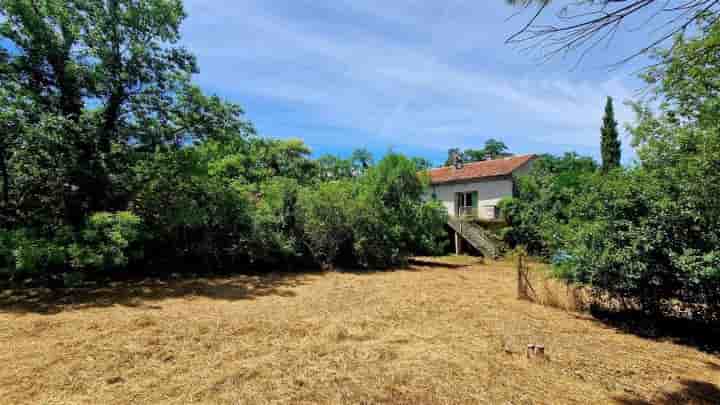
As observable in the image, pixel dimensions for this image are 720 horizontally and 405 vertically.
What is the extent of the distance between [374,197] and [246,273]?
18.8 ft

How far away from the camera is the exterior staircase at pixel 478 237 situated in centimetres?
1739

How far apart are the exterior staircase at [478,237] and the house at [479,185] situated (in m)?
2.64

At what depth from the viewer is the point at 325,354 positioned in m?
4.40

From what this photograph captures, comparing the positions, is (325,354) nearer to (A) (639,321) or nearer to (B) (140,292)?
(A) (639,321)

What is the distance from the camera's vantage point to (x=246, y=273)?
446 inches

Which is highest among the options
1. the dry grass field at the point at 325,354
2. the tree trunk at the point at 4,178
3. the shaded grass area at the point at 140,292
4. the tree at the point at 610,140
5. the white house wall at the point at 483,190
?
the tree at the point at 610,140

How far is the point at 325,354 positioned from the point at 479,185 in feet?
68.8

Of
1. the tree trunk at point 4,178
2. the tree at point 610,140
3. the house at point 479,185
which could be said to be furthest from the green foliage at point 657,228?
the tree at point 610,140

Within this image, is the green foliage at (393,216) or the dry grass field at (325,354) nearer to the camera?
the dry grass field at (325,354)

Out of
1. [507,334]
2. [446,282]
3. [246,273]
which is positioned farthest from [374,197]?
[507,334]

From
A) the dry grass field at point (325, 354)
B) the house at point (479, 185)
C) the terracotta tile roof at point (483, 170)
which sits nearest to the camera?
the dry grass field at point (325, 354)

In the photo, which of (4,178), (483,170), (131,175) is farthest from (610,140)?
(4,178)

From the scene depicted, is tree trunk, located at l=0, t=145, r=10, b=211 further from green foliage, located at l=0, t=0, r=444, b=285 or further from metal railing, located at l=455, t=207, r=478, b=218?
metal railing, located at l=455, t=207, r=478, b=218

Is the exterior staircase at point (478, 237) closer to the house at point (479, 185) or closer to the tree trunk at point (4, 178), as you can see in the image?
the house at point (479, 185)
